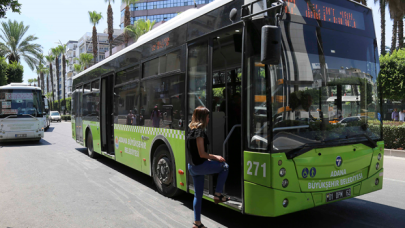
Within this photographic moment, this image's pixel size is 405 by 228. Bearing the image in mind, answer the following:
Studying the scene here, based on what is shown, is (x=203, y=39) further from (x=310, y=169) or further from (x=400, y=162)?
(x=400, y=162)

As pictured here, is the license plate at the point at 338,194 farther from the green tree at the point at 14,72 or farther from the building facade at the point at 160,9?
the building facade at the point at 160,9

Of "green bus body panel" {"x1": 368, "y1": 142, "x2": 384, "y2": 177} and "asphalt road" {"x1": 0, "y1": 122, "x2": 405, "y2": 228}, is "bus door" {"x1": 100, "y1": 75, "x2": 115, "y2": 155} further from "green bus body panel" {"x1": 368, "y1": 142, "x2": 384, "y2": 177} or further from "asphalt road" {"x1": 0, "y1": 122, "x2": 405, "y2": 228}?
"green bus body panel" {"x1": 368, "y1": 142, "x2": 384, "y2": 177}

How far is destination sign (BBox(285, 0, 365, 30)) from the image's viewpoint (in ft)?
12.8

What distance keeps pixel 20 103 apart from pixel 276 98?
15408 millimetres

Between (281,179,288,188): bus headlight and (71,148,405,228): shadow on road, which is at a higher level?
(281,179,288,188): bus headlight

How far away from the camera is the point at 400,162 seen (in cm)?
979

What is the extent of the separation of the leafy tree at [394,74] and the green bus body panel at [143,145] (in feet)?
53.5

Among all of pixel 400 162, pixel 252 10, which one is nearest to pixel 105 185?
pixel 252 10

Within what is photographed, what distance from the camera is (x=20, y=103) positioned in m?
15.6

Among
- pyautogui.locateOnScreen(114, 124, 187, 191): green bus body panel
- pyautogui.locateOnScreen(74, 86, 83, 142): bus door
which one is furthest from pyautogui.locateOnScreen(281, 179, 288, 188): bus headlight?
pyautogui.locateOnScreen(74, 86, 83, 142): bus door

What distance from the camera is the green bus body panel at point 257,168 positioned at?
144 inches

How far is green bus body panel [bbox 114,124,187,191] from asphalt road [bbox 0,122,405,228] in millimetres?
491

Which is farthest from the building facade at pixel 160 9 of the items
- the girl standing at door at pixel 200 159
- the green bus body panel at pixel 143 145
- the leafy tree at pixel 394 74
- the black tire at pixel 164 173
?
the girl standing at door at pixel 200 159

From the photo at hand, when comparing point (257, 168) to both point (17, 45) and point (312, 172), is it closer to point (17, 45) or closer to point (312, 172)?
point (312, 172)
